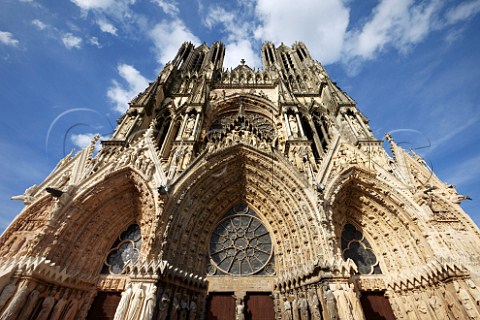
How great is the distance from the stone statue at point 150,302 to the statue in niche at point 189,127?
632 cm

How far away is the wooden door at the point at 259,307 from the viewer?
6.85 metres

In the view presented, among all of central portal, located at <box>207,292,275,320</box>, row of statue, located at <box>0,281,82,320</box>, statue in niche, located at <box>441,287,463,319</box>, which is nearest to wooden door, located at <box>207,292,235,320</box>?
central portal, located at <box>207,292,275,320</box>

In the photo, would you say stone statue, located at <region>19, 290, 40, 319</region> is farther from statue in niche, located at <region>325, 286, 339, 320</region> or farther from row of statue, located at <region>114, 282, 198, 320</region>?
statue in niche, located at <region>325, 286, 339, 320</region>

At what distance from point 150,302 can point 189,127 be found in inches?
292

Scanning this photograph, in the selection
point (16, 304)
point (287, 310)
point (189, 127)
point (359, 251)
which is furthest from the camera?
point (189, 127)

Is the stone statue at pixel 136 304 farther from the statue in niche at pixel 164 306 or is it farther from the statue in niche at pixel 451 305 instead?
the statue in niche at pixel 451 305

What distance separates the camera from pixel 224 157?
871 centimetres

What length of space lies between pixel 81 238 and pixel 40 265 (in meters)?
1.30

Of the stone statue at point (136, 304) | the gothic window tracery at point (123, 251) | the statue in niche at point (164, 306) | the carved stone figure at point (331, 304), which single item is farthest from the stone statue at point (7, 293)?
A: the carved stone figure at point (331, 304)

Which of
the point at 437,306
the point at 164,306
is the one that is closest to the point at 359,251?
the point at 437,306

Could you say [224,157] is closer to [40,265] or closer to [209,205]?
[209,205]

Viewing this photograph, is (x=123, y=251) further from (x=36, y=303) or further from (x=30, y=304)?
(x=30, y=304)

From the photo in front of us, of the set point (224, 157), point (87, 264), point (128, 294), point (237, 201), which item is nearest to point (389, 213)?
point (237, 201)

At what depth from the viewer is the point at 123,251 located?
25.6 feet
